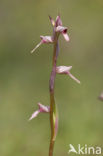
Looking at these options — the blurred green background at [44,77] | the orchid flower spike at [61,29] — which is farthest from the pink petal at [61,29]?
the blurred green background at [44,77]

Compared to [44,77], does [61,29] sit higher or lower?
higher

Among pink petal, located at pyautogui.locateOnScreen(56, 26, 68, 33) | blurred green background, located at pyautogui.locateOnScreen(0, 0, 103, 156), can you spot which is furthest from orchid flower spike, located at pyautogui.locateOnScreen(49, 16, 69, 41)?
blurred green background, located at pyautogui.locateOnScreen(0, 0, 103, 156)

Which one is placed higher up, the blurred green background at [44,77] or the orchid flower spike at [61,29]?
the orchid flower spike at [61,29]

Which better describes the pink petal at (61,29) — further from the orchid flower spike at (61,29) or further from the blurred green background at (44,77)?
the blurred green background at (44,77)

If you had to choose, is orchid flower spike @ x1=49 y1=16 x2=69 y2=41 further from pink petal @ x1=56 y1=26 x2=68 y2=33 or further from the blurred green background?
the blurred green background

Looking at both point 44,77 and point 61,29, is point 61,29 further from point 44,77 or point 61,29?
point 44,77

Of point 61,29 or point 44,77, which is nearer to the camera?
point 61,29

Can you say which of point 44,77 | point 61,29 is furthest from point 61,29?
point 44,77

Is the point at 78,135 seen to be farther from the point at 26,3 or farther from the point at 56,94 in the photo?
the point at 26,3
